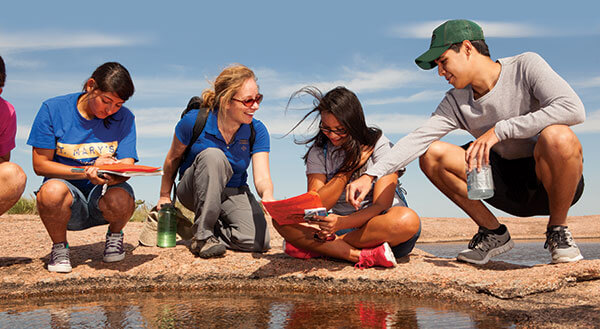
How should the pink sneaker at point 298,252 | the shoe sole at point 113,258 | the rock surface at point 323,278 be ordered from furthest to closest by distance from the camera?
the shoe sole at point 113,258 → the pink sneaker at point 298,252 → the rock surface at point 323,278

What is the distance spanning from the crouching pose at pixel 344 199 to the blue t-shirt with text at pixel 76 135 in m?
1.43

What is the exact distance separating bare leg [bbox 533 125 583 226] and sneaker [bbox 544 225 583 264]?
6 cm

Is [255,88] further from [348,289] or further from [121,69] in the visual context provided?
[348,289]

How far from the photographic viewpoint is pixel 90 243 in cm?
496

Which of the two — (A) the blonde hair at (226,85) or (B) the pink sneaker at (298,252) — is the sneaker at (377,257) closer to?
(B) the pink sneaker at (298,252)

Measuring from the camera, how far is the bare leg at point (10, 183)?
3709 millimetres

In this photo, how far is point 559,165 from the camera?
332cm

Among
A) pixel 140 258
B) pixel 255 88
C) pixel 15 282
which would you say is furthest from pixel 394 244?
pixel 15 282

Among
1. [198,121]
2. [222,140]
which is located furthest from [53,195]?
[222,140]

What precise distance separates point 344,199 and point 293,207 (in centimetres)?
Result: 62

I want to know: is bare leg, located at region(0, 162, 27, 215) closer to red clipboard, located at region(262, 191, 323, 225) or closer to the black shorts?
red clipboard, located at region(262, 191, 323, 225)

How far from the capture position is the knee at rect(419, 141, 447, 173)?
144 inches

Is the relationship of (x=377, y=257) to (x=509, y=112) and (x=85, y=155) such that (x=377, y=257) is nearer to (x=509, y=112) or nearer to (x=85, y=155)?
(x=509, y=112)

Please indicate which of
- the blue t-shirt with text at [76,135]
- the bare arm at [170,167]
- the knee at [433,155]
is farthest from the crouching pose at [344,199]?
the blue t-shirt with text at [76,135]
